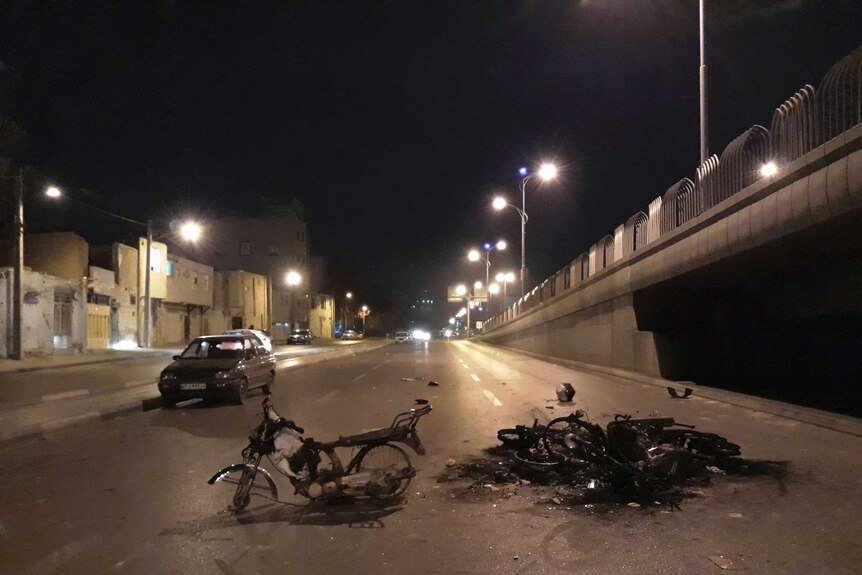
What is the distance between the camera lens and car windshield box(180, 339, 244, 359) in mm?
16656

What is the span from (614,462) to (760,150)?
979cm

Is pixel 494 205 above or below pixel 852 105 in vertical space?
above

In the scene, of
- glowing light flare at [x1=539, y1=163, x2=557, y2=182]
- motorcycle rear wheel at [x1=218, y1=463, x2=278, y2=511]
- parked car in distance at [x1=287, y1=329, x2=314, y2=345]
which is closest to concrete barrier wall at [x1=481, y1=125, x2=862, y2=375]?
glowing light flare at [x1=539, y1=163, x2=557, y2=182]

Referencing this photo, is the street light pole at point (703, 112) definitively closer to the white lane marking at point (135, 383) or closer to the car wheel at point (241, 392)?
the car wheel at point (241, 392)

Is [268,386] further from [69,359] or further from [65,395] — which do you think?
[69,359]

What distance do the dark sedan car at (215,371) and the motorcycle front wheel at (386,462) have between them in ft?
30.7

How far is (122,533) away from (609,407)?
10.7 m

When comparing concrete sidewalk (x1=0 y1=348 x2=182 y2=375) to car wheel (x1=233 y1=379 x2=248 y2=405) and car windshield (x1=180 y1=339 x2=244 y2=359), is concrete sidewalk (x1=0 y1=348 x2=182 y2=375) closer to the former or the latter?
car windshield (x1=180 y1=339 x2=244 y2=359)

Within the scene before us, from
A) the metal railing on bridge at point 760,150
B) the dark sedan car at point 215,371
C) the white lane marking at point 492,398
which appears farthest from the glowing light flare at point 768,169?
the dark sedan car at point 215,371

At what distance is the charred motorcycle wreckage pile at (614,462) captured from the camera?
6.94 m

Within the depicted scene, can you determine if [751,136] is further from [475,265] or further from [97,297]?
[475,265]

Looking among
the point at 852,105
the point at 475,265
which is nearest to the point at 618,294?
the point at 852,105

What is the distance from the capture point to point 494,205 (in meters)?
44.9

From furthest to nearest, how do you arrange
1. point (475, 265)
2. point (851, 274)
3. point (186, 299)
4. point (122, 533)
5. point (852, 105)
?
point (475, 265)
point (186, 299)
point (851, 274)
point (852, 105)
point (122, 533)
